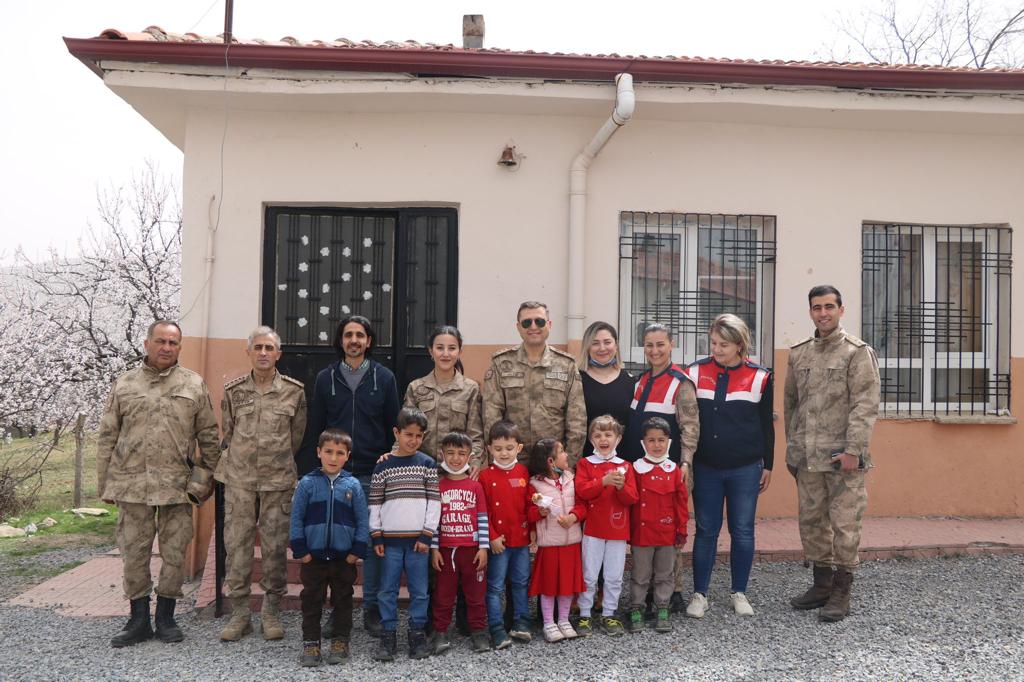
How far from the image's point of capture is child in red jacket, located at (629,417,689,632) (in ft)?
13.8

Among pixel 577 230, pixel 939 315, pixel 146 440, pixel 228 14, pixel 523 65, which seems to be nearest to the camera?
pixel 146 440

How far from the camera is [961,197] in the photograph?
251 inches

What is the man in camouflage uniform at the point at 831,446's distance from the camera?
436 centimetres

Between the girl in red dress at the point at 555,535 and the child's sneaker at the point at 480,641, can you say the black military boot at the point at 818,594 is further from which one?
the child's sneaker at the point at 480,641

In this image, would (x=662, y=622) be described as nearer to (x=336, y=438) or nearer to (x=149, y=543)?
(x=336, y=438)

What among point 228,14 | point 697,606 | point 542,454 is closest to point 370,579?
point 542,454

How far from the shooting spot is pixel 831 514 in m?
4.44

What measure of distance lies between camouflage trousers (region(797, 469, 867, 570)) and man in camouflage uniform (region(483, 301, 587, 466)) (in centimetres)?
142

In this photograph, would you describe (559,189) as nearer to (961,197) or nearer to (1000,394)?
(961,197)

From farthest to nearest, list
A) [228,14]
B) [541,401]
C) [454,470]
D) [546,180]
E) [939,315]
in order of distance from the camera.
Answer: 1. [939,315]
2. [546,180]
3. [228,14]
4. [541,401]
5. [454,470]

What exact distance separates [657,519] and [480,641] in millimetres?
1136

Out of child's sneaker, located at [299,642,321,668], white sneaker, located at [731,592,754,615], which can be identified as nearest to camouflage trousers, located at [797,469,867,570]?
white sneaker, located at [731,592,754,615]

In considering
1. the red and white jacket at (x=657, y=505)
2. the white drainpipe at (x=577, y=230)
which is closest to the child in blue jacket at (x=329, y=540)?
the red and white jacket at (x=657, y=505)

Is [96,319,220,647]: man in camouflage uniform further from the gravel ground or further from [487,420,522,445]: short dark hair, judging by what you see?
[487,420,522,445]: short dark hair
